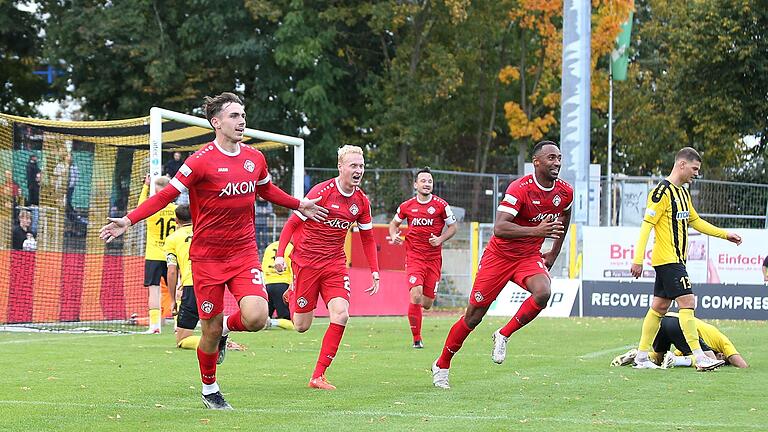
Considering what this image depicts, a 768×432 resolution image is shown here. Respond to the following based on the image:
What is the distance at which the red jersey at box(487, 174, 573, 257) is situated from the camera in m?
11.0

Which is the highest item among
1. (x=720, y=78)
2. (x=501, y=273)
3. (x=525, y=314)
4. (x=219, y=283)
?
(x=720, y=78)

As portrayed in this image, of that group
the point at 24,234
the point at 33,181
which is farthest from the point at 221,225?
the point at 33,181

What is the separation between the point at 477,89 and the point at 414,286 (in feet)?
107

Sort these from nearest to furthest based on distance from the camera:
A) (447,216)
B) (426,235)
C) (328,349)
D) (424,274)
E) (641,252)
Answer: (328,349), (641,252), (424,274), (426,235), (447,216)

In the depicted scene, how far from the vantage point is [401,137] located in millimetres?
43312

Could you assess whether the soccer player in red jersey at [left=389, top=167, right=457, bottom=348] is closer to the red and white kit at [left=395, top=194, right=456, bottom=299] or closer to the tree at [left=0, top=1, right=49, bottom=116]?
the red and white kit at [left=395, top=194, right=456, bottom=299]

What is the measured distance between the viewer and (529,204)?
1107cm

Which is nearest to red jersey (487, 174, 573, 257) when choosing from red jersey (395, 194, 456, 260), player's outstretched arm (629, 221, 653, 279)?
player's outstretched arm (629, 221, 653, 279)

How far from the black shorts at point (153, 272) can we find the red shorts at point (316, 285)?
6187mm

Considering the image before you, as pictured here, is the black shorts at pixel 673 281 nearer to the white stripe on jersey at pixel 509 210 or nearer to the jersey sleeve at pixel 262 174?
the white stripe on jersey at pixel 509 210

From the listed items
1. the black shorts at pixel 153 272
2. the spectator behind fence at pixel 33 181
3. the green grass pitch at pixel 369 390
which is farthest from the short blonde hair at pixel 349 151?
the spectator behind fence at pixel 33 181

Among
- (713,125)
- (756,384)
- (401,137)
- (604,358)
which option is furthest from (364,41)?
(756,384)

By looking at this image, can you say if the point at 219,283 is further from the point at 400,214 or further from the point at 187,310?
the point at 400,214

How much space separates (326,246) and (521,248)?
2.14 m
